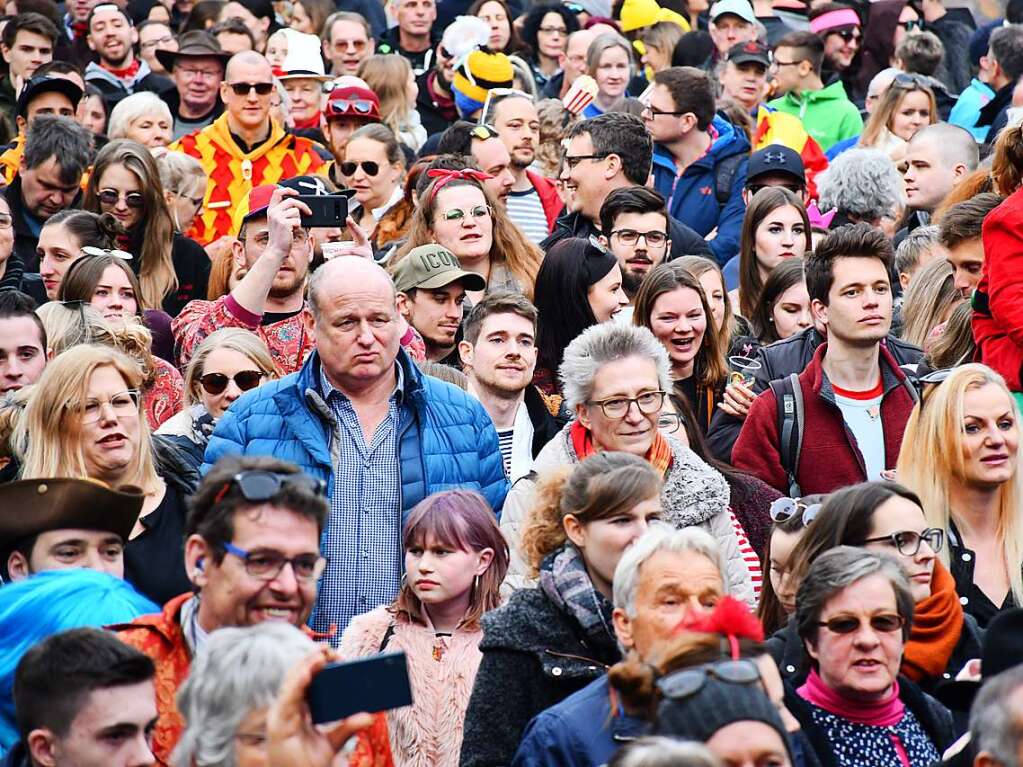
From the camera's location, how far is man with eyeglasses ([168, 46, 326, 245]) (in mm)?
10836

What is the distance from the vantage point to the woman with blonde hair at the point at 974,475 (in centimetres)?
616

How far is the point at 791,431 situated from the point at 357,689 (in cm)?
377

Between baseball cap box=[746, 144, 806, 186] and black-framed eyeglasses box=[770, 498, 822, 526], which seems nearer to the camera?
black-framed eyeglasses box=[770, 498, 822, 526]

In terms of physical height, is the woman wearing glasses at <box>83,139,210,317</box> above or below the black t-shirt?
above

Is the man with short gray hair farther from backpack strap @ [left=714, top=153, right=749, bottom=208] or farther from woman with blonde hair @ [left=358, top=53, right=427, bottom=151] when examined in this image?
backpack strap @ [left=714, top=153, right=749, bottom=208]

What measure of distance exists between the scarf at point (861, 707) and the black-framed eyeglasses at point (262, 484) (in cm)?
144

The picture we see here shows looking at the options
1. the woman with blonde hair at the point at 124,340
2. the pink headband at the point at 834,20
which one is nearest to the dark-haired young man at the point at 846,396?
the woman with blonde hair at the point at 124,340

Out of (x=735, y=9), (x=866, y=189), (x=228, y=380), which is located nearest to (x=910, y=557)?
(x=228, y=380)

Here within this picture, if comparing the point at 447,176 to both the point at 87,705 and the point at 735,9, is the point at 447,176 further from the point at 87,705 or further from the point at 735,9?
the point at 735,9

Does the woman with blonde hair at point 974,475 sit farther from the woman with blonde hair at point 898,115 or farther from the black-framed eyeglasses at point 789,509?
the woman with blonde hair at point 898,115

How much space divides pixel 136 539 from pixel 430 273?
237 centimetres

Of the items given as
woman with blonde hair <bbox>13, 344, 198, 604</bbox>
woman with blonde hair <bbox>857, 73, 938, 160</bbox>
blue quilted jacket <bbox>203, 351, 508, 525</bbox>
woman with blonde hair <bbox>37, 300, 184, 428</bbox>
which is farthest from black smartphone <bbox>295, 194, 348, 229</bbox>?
woman with blonde hair <bbox>857, 73, 938, 160</bbox>

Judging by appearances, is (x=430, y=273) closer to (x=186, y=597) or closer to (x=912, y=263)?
(x=912, y=263)

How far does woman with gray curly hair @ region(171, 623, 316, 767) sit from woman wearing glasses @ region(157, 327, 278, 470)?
3.35 metres
